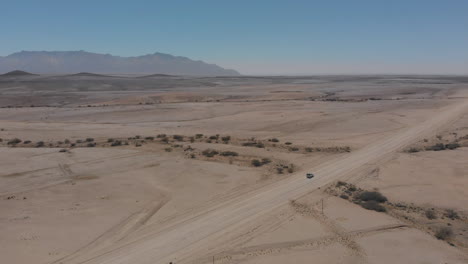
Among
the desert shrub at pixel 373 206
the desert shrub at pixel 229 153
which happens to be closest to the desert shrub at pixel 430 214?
the desert shrub at pixel 373 206

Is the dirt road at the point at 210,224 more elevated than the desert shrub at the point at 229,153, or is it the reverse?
the desert shrub at the point at 229,153

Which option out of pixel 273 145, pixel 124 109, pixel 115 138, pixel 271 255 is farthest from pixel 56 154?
pixel 124 109

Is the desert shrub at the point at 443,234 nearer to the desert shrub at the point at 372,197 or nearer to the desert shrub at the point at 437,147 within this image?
the desert shrub at the point at 372,197

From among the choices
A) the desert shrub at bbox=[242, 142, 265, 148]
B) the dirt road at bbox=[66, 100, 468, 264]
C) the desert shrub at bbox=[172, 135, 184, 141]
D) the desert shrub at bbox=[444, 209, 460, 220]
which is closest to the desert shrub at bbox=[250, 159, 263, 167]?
the dirt road at bbox=[66, 100, 468, 264]

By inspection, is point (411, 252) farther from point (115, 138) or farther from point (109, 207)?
point (115, 138)

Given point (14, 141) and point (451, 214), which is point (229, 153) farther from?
point (14, 141)

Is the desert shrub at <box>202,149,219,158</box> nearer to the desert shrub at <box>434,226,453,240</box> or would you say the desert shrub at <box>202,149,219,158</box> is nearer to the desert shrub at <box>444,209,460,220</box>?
the desert shrub at <box>444,209,460,220</box>
